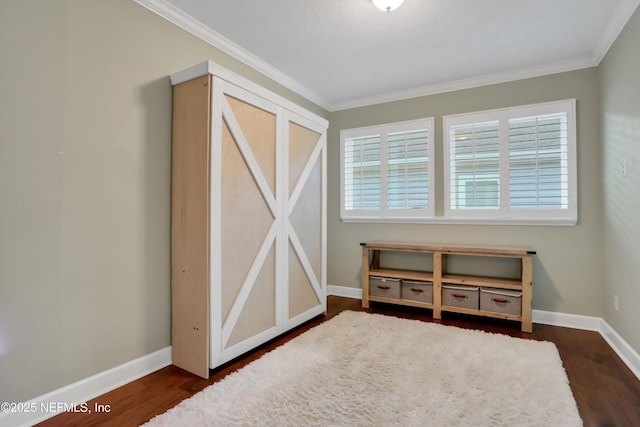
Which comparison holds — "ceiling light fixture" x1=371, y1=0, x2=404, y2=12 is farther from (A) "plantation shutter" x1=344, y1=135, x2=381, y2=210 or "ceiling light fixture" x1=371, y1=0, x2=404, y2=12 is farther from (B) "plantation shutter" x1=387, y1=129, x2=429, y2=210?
(A) "plantation shutter" x1=344, y1=135, x2=381, y2=210

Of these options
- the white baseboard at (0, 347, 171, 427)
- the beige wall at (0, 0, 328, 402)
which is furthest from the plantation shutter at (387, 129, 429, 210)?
the white baseboard at (0, 347, 171, 427)

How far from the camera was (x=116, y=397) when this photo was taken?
76.2 inches

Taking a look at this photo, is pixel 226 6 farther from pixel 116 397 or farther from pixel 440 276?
pixel 440 276

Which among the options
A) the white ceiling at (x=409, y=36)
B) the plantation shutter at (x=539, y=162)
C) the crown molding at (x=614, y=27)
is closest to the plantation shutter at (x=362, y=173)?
the white ceiling at (x=409, y=36)

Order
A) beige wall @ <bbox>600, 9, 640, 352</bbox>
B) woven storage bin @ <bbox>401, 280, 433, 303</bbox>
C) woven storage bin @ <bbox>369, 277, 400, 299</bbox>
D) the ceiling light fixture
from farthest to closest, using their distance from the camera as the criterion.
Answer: woven storage bin @ <bbox>369, 277, 400, 299</bbox> < woven storage bin @ <bbox>401, 280, 433, 303</bbox> < beige wall @ <bbox>600, 9, 640, 352</bbox> < the ceiling light fixture

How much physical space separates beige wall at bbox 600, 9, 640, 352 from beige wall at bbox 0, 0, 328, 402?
3.32m

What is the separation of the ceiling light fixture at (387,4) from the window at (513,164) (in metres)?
1.80

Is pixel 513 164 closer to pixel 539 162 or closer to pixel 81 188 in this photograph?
pixel 539 162

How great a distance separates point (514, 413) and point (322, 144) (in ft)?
8.85

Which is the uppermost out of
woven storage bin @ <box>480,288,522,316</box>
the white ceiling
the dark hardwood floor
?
the white ceiling

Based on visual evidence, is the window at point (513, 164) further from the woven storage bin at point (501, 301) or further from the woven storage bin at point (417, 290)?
the woven storage bin at point (417, 290)

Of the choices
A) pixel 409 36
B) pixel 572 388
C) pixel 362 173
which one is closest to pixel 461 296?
pixel 572 388

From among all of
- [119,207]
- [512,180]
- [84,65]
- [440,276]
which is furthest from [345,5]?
[440,276]

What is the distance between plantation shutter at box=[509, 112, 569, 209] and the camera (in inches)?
125
